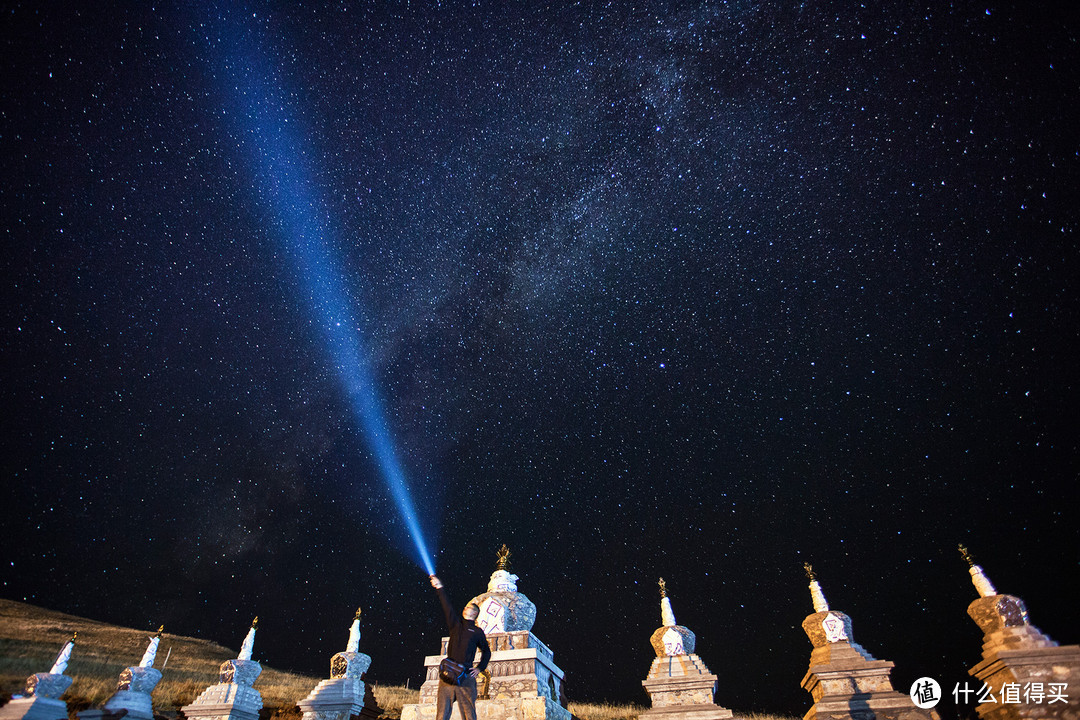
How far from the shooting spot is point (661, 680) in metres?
14.9

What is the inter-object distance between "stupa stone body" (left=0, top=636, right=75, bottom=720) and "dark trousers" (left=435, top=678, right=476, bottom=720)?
31.1ft

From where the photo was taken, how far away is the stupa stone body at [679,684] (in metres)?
13.6

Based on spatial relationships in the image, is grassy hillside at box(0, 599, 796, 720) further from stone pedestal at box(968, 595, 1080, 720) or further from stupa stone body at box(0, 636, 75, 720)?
stone pedestal at box(968, 595, 1080, 720)

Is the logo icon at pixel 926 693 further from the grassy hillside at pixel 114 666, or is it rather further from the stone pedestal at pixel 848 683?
the grassy hillside at pixel 114 666

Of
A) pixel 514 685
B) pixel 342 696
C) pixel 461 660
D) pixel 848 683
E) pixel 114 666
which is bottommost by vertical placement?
pixel 461 660

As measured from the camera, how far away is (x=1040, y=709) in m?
11.8

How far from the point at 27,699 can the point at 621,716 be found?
19.2m

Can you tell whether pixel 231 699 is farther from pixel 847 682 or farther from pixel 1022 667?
pixel 1022 667

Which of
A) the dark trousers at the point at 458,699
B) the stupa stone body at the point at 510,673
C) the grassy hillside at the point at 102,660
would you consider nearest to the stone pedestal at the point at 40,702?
the grassy hillside at the point at 102,660

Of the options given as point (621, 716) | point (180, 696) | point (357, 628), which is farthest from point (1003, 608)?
point (180, 696)

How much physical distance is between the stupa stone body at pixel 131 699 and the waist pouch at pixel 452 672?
10164mm

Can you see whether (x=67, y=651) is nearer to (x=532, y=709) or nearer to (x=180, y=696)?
(x=532, y=709)

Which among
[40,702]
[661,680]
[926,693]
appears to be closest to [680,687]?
[661,680]

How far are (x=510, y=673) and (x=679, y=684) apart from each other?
553 centimetres
